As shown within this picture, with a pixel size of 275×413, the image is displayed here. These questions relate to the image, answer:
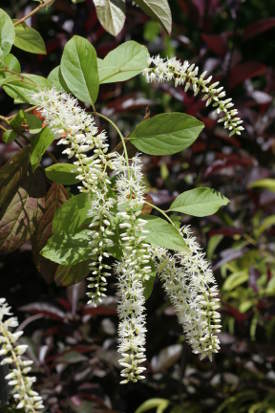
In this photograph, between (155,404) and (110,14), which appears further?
(155,404)

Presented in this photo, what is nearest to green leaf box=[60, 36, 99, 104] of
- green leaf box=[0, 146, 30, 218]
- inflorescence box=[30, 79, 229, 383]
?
inflorescence box=[30, 79, 229, 383]

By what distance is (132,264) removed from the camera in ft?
2.61

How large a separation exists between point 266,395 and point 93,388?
0.62m

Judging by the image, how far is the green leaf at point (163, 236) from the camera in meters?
0.82

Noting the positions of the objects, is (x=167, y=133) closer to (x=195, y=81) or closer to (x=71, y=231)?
(x=195, y=81)

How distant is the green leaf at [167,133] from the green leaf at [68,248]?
157mm

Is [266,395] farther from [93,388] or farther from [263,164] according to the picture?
[263,164]

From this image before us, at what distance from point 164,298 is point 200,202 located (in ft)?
3.26

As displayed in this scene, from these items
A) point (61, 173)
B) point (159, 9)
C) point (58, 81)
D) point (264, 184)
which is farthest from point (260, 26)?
point (61, 173)

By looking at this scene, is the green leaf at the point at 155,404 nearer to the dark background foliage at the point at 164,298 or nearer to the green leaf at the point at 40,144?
the dark background foliage at the point at 164,298

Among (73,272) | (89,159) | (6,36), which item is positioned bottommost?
(73,272)

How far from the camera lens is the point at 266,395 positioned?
1.96m

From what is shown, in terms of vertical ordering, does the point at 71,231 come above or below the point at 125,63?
below

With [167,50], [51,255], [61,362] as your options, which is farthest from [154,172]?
[51,255]
